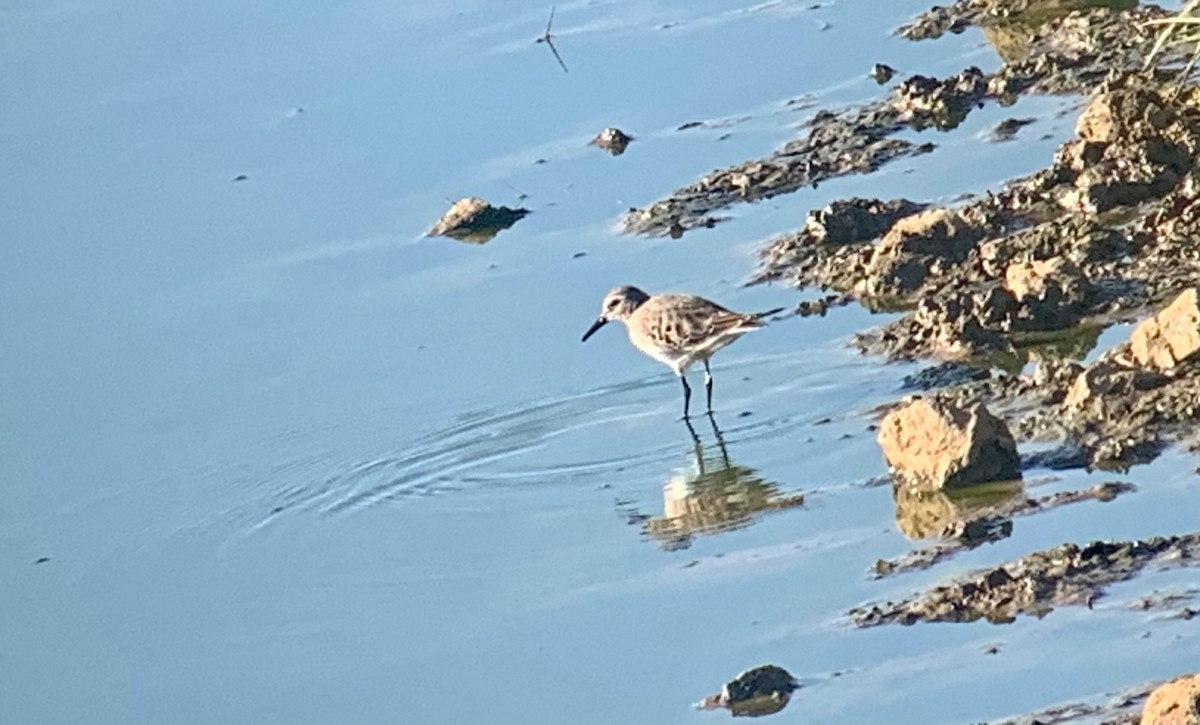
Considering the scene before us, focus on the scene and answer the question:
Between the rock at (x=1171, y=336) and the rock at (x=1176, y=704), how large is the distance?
3042 mm

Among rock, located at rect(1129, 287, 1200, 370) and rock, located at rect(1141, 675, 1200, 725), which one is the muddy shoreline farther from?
rock, located at rect(1141, 675, 1200, 725)

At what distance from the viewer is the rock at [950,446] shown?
9.55 meters

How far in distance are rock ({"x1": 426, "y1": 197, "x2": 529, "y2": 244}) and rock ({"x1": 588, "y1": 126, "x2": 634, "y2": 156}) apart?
0.88 m

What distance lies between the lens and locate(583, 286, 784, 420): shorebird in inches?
450

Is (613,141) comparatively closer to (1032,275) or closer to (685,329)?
(685,329)

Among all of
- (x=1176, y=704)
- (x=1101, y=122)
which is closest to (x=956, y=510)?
(x=1176, y=704)

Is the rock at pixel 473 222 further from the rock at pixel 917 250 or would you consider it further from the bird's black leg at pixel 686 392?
the rock at pixel 917 250

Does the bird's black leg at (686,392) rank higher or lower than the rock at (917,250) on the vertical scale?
lower

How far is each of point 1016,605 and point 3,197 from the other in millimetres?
8222

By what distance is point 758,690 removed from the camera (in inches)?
328

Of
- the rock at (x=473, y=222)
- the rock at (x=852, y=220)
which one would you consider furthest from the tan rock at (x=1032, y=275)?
the rock at (x=473, y=222)

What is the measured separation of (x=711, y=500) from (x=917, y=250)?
2101 mm

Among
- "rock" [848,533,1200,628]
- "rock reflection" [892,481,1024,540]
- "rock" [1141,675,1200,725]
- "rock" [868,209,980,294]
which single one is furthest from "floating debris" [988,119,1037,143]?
"rock" [1141,675,1200,725]

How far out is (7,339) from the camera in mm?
13211
